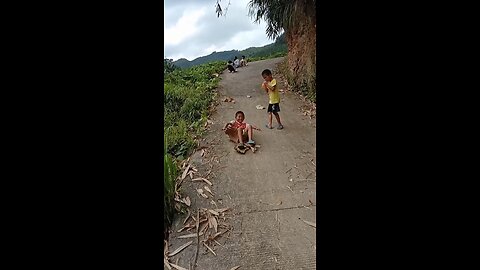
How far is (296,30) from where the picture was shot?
9.80ft

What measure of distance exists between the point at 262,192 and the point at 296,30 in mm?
1571

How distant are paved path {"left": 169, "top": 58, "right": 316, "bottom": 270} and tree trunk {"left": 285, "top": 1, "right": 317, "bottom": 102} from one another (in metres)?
0.18

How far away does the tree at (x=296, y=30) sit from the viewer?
2688 millimetres

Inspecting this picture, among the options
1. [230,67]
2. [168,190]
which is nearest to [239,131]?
[168,190]

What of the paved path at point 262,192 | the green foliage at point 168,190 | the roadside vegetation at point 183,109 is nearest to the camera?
the paved path at point 262,192

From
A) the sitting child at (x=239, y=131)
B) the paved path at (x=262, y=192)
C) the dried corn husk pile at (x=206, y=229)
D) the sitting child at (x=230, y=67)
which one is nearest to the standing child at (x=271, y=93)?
the paved path at (x=262, y=192)

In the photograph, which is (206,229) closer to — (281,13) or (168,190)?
(168,190)

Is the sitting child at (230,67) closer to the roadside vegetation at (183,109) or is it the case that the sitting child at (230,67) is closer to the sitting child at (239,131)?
the roadside vegetation at (183,109)

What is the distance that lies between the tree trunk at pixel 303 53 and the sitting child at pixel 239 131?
2.38 ft
